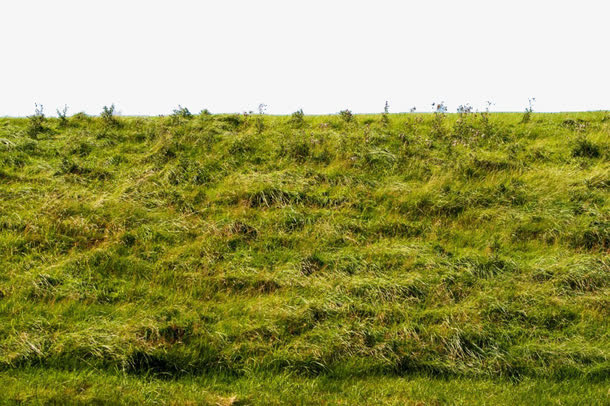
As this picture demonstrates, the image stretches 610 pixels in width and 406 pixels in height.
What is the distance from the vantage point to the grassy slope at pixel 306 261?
20.2 feet

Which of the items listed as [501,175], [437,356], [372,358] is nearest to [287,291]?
[372,358]

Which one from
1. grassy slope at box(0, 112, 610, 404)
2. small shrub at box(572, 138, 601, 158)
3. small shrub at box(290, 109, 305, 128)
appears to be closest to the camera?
grassy slope at box(0, 112, 610, 404)

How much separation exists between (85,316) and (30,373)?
1.17m

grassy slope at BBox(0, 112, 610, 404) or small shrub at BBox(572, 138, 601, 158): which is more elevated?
small shrub at BBox(572, 138, 601, 158)

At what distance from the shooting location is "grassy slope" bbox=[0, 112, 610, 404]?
6172 mm

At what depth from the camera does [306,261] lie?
8.51 m

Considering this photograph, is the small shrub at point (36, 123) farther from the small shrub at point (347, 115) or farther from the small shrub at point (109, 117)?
the small shrub at point (347, 115)

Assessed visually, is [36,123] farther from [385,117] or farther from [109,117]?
[385,117]

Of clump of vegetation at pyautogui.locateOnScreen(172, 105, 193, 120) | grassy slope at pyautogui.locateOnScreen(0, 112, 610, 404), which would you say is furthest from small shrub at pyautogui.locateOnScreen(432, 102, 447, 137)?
clump of vegetation at pyautogui.locateOnScreen(172, 105, 193, 120)

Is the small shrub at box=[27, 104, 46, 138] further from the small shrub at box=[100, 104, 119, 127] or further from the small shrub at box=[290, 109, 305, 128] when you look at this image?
the small shrub at box=[290, 109, 305, 128]

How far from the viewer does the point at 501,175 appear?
11.7 meters

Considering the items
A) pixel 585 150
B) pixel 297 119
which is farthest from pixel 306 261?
pixel 585 150

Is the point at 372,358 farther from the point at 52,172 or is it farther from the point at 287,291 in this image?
the point at 52,172

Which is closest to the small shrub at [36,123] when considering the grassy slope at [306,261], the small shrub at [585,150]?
the grassy slope at [306,261]
